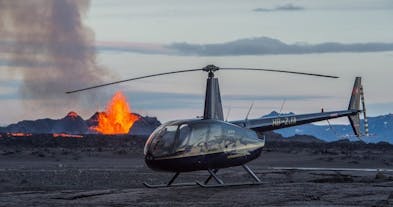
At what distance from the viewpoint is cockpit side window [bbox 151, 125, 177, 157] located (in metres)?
29.8

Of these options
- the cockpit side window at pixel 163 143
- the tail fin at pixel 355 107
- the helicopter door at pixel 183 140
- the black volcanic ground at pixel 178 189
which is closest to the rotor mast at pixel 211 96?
the helicopter door at pixel 183 140

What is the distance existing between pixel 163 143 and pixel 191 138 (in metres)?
0.97

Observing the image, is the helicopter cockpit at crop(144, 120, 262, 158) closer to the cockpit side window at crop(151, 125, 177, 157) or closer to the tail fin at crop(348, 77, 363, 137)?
the cockpit side window at crop(151, 125, 177, 157)

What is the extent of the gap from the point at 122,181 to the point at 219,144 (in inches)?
406

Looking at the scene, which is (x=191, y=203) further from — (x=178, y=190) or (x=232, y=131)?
(x=232, y=131)

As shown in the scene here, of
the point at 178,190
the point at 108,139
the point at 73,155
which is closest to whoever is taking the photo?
the point at 178,190

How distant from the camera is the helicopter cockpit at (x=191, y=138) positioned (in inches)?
1176

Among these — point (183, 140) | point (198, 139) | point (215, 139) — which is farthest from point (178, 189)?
point (215, 139)

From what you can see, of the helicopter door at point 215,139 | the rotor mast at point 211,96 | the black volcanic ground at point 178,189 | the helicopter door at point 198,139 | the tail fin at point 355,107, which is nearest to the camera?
the black volcanic ground at point 178,189

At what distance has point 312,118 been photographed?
36.7 m

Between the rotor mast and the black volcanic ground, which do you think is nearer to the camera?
the black volcanic ground

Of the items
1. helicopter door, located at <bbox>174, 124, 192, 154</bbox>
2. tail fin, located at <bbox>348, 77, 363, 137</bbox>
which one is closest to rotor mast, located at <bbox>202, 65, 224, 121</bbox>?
helicopter door, located at <bbox>174, 124, 192, 154</bbox>

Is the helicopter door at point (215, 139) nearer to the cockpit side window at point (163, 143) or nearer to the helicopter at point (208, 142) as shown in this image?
the helicopter at point (208, 142)

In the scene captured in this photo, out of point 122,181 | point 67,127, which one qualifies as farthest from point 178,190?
point 67,127
